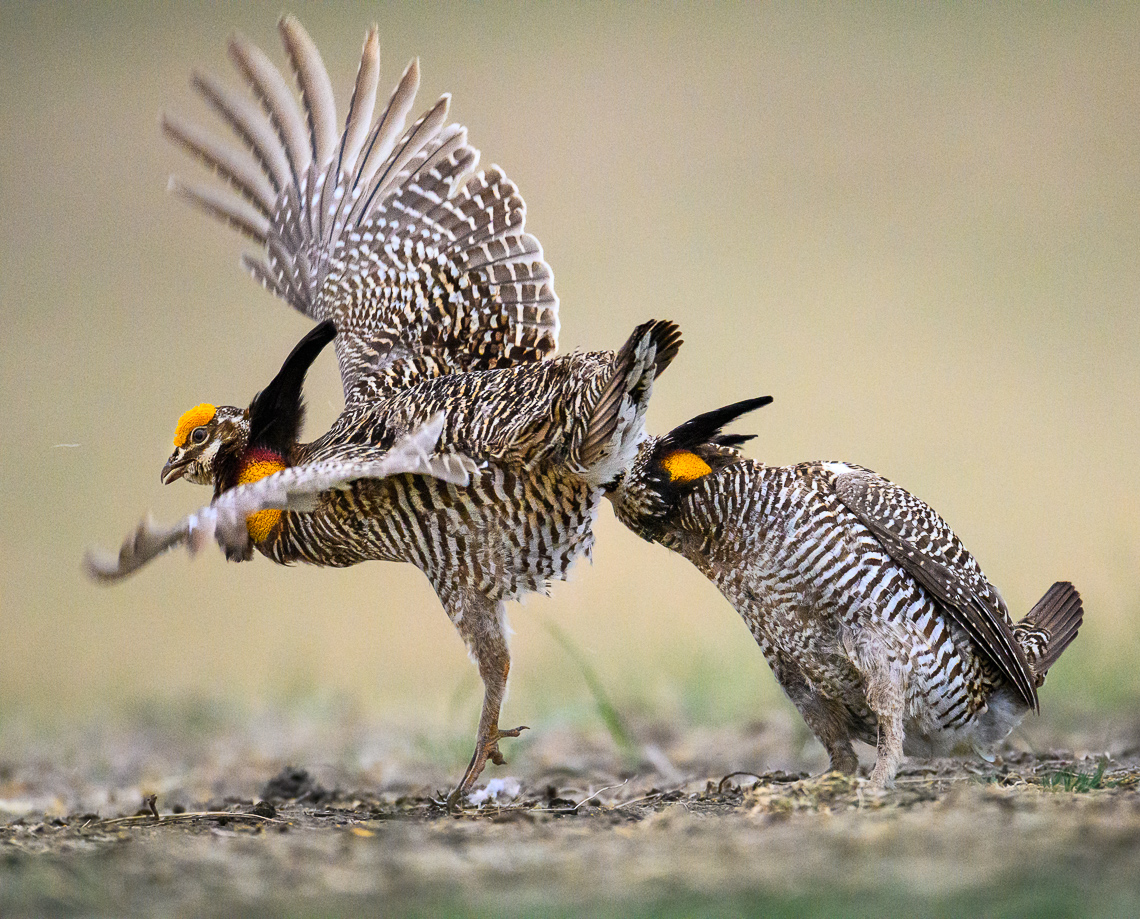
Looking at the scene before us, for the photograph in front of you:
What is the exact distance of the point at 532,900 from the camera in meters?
2.70

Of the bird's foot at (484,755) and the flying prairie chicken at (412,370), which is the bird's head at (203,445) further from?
the bird's foot at (484,755)

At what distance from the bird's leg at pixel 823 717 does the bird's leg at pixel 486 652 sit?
108 cm

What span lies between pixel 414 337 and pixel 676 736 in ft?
8.71

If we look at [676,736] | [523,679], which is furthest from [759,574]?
[523,679]

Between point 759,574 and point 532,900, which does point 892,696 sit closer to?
point 759,574

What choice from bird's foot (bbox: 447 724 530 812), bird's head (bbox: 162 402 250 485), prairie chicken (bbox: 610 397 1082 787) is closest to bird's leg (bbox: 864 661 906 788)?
prairie chicken (bbox: 610 397 1082 787)

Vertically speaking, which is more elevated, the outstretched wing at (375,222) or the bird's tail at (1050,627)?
the outstretched wing at (375,222)

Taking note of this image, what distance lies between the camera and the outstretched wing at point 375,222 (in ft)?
18.2

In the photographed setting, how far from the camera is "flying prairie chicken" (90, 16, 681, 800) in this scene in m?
4.31

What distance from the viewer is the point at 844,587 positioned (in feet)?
14.2

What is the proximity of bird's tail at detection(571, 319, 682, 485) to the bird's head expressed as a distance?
1563 mm

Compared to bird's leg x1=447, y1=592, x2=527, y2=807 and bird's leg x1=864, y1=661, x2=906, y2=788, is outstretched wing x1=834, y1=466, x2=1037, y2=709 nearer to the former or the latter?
bird's leg x1=864, y1=661, x2=906, y2=788

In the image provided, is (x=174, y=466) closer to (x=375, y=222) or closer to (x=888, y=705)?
(x=375, y=222)

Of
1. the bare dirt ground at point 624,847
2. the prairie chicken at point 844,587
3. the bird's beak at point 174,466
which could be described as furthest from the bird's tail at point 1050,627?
the bird's beak at point 174,466
